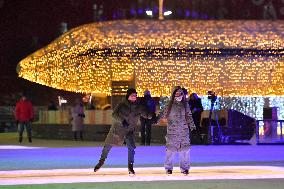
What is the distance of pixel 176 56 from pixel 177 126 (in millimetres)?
15440

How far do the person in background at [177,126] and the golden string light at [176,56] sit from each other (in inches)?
584

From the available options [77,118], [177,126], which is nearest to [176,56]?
[77,118]

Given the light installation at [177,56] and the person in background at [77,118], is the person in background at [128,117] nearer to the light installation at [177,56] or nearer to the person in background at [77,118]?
the person in background at [77,118]

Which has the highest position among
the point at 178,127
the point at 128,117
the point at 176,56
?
the point at 176,56

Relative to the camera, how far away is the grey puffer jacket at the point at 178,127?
1459cm

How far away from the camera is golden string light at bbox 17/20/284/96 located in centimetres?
2955

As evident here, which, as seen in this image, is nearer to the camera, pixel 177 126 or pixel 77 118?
pixel 177 126

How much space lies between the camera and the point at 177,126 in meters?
14.6

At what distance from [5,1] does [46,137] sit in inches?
1287

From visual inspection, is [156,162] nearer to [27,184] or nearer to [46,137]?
[27,184]

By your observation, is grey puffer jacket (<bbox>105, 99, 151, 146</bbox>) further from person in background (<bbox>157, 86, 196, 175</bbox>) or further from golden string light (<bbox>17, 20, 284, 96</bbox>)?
golden string light (<bbox>17, 20, 284, 96</bbox>)

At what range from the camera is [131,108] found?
575 inches

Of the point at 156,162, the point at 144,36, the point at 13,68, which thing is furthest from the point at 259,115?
the point at 13,68

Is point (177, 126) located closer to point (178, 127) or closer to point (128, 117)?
point (178, 127)
